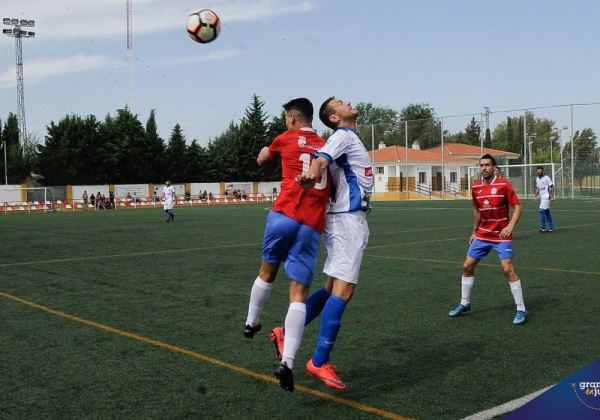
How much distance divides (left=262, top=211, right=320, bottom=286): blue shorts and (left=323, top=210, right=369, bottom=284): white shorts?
0.45ft

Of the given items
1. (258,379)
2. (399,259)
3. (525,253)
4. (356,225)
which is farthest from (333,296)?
(525,253)

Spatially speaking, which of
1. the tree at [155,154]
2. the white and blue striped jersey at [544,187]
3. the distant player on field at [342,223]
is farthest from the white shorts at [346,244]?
the tree at [155,154]

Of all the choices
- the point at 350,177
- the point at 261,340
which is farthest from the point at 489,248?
the point at 350,177

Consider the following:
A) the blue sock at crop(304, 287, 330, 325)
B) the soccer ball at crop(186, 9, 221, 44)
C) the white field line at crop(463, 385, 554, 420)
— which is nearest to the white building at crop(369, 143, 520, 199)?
the soccer ball at crop(186, 9, 221, 44)

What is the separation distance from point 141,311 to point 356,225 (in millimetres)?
4318

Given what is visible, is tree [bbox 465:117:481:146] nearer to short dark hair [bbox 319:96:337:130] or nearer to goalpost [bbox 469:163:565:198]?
goalpost [bbox 469:163:565:198]

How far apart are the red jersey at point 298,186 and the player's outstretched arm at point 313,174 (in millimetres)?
267

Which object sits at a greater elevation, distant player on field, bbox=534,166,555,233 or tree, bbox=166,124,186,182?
tree, bbox=166,124,186,182

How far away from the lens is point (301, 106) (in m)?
5.21

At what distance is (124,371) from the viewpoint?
5637 millimetres

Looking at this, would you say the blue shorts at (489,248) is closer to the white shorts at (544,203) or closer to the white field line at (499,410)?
the white field line at (499,410)

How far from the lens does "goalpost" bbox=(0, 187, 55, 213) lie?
52.6m

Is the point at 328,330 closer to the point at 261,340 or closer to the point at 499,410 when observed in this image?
the point at 499,410

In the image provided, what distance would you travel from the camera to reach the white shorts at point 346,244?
4977 millimetres
